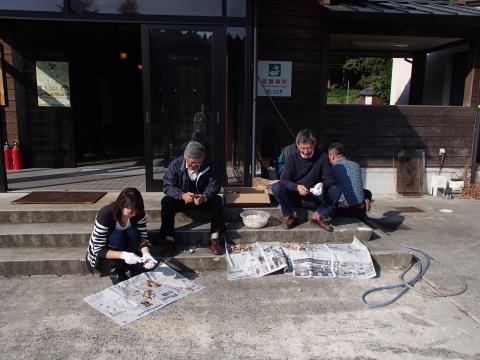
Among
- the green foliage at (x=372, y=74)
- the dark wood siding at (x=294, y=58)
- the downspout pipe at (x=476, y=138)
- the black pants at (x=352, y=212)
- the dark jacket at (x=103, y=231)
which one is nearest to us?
the dark jacket at (x=103, y=231)

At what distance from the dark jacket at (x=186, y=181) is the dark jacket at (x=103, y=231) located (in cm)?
64

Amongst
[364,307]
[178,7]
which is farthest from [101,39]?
[364,307]

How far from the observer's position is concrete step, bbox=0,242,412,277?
12.5 ft

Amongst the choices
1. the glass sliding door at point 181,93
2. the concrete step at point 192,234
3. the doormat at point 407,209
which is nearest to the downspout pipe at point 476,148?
the doormat at point 407,209

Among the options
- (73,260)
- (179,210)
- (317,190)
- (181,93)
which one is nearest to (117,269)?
(73,260)

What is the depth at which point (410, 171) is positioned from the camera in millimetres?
7180

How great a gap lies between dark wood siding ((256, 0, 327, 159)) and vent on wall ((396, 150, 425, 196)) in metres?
1.68

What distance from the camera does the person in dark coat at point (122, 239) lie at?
3.41 meters

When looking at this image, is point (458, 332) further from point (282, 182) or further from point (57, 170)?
point (57, 170)

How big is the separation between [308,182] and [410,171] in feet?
11.3

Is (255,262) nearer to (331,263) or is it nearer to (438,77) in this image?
(331,263)

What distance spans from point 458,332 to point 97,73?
9034 mm

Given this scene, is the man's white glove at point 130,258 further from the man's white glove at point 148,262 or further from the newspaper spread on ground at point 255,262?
the newspaper spread on ground at point 255,262

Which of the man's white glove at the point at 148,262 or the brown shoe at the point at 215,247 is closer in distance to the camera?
the man's white glove at the point at 148,262
